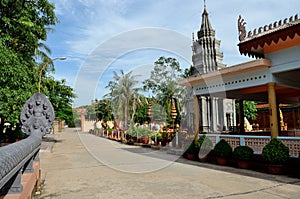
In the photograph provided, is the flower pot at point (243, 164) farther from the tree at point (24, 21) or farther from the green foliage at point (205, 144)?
the tree at point (24, 21)

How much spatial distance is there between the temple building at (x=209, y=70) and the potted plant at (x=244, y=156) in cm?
1313

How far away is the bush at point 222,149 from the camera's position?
27.7 ft

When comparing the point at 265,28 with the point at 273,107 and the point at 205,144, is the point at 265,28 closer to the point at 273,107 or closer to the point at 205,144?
the point at 273,107

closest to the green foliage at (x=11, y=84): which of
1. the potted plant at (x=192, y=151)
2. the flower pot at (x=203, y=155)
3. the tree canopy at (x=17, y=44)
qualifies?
the tree canopy at (x=17, y=44)

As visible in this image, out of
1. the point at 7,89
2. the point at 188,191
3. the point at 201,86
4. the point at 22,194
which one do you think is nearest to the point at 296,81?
the point at 201,86

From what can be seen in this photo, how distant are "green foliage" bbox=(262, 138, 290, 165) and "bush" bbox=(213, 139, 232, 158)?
149cm

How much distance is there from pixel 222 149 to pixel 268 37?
393 centimetres

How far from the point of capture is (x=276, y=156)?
269 inches

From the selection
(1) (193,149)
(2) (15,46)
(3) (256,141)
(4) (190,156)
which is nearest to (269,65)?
(3) (256,141)

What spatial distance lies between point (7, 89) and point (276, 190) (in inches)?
443

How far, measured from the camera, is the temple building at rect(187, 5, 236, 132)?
2194cm

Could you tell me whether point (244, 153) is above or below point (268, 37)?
below

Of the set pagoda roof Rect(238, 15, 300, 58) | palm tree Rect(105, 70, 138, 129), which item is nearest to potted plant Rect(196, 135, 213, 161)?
pagoda roof Rect(238, 15, 300, 58)

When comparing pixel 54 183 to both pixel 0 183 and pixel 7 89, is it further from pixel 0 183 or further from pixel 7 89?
pixel 7 89
